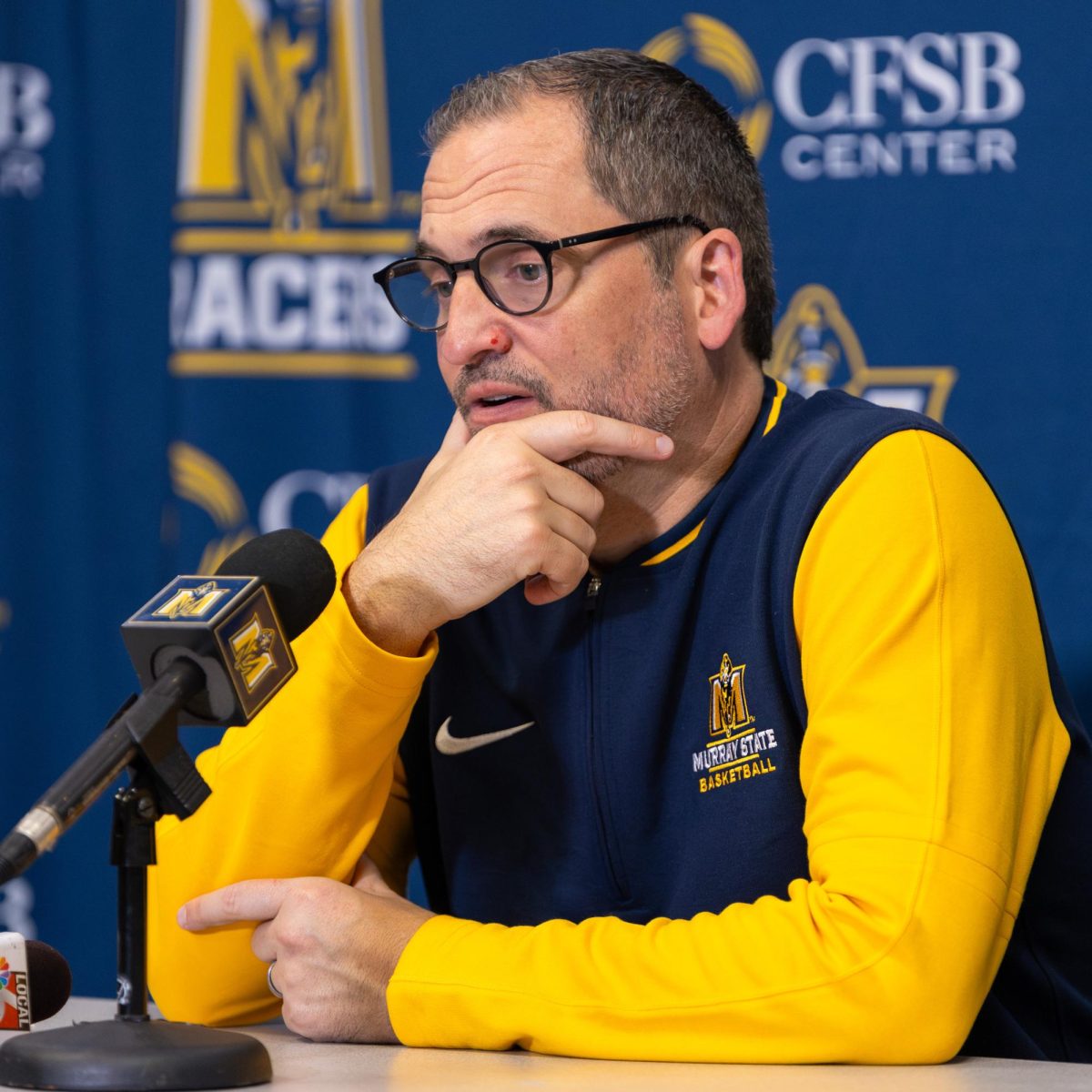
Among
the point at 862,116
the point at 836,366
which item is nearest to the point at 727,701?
the point at 836,366

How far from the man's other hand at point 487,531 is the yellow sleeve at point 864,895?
26cm

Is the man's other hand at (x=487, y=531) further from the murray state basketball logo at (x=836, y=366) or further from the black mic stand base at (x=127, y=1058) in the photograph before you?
the murray state basketball logo at (x=836, y=366)

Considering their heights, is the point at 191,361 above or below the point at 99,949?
above

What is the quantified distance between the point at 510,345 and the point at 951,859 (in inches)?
26.9

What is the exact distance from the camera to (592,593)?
1642 millimetres

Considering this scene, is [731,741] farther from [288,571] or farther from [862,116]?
[862,116]

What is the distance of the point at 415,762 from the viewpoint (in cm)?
179

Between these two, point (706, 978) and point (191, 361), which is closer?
point (706, 978)

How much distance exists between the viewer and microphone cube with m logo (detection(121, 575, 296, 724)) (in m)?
0.97

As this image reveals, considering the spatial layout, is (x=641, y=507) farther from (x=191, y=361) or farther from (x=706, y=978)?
(x=191, y=361)

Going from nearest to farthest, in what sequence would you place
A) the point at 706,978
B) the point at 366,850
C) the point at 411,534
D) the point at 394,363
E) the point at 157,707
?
the point at 157,707 → the point at 706,978 → the point at 411,534 → the point at 366,850 → the point at 394,363

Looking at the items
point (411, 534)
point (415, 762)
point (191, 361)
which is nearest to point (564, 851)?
point (415, 762)

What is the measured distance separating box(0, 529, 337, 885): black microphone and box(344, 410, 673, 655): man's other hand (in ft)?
1.28

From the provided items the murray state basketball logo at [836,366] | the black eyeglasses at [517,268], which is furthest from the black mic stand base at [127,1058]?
the murray state basketball logo at [836,366]
